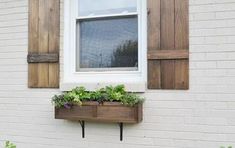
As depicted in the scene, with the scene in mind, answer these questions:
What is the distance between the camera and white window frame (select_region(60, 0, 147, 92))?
318 cm

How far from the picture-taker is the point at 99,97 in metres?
3.08

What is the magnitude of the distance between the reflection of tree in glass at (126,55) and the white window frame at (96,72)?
6 centimetres

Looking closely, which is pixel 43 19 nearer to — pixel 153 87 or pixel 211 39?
pixel 153 87

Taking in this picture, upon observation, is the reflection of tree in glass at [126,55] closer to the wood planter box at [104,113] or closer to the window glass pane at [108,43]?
the window glass pane at [108,43]

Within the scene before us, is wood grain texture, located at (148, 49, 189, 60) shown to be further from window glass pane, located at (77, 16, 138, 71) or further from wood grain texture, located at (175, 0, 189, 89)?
window glass pane, located at (77, 16, 138, 71)

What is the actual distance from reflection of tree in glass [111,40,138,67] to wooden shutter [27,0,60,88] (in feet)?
1.97

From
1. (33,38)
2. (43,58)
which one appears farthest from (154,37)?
(33,38)

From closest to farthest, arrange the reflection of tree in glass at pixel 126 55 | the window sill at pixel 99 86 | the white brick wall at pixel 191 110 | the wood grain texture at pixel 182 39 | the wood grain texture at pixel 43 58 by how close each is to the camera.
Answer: the white brick wall at pixel 191 110
the wood grain texture at pixel 182 39
the window sill at pixel 99 86
the reflection of tree in glass at pixel 126 55
the wood grain texture at pixel 43 58

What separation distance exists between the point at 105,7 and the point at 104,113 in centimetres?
108

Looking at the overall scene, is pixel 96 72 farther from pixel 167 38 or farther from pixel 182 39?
pixel 182 39

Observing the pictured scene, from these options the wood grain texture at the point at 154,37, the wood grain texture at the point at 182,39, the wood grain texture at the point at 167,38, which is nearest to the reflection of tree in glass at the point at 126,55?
the wood grain texture at the point at 154,37

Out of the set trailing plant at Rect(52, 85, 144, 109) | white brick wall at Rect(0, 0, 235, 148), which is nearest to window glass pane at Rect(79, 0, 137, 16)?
white brick wall at Rect(0, 0, 235, 148)

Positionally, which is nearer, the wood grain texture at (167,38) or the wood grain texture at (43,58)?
the wood grain texture at (167,38)

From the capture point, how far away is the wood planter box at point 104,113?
297cm
